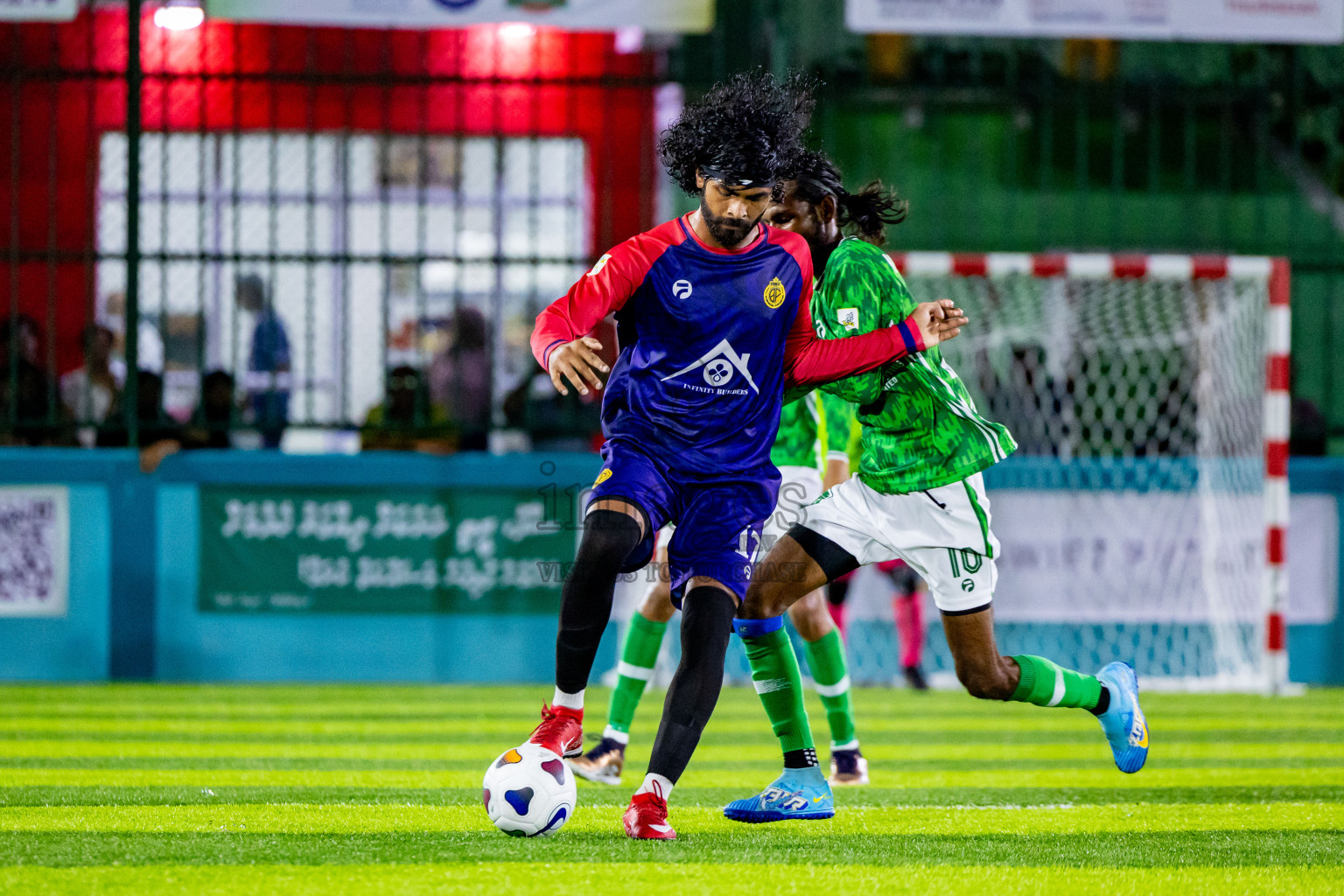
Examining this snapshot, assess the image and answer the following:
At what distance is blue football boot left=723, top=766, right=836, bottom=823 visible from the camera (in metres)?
4.27

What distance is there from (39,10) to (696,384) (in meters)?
6.83

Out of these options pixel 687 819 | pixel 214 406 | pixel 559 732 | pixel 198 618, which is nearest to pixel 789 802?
pixel 687 819

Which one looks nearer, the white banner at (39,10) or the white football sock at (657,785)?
the white football sock at (657,785)

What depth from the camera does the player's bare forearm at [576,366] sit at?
12.1 ft

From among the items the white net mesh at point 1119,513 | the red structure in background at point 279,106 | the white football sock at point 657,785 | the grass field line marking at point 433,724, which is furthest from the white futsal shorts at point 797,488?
the red structure in background at point 279,106

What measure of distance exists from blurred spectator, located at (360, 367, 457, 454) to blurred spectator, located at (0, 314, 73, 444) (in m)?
1.77

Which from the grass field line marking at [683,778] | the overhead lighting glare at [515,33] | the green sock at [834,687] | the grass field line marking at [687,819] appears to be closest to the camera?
the grass field line marking at [687,819]

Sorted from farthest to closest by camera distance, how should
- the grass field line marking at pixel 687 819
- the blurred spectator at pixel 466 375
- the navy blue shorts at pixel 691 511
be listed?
the blurred spectator at pixel 466 375
the grass field line marking at pixel 687 819
the navy blue shorts at pixel 691 511

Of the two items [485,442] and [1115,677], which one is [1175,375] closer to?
[485,442]

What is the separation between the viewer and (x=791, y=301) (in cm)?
414

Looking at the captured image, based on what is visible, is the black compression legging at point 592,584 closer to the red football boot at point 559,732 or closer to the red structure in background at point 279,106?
the red football boot at point 559,732

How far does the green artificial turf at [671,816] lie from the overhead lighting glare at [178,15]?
431cm

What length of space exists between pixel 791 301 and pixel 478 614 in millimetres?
5805

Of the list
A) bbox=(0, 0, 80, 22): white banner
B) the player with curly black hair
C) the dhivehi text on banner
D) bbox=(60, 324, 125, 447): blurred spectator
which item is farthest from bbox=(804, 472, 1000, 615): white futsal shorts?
bbox=(0, 0, 80, 22): white banner
